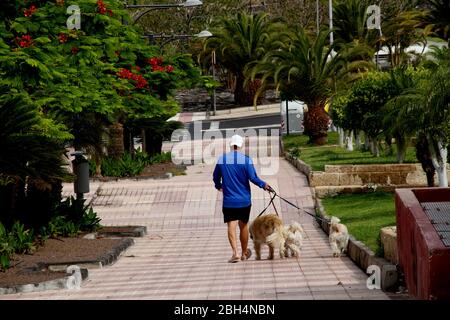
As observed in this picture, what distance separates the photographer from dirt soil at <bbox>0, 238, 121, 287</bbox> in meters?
15.8

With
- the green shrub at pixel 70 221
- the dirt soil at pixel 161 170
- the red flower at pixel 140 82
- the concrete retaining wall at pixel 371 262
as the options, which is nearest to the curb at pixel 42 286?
the concrete retaining wall at pixel 371 262

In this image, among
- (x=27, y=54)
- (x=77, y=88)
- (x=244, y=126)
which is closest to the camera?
(x=27, y=54)

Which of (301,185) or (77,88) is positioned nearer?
(77,88)

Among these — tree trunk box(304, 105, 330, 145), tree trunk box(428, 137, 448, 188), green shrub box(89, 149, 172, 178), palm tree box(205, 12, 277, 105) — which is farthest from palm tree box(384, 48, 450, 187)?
palm tree box(205, 12, 277, 105)

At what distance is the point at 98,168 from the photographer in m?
34.4

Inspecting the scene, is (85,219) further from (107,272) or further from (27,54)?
(107,272)

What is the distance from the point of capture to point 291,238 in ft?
56.1

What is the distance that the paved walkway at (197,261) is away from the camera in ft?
44.8

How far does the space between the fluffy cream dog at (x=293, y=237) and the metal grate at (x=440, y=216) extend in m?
3.86

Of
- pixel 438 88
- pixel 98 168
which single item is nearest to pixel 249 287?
pixel 438 88

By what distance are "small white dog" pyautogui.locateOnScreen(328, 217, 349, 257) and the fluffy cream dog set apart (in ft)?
1.52

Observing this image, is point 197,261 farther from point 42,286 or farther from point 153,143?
point 153,143

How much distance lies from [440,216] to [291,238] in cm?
493

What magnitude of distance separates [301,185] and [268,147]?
59.1 feet
